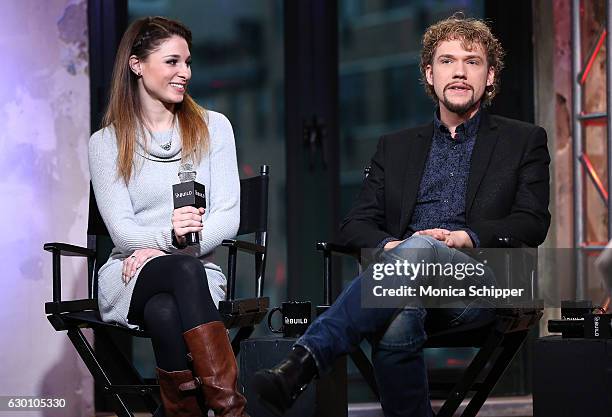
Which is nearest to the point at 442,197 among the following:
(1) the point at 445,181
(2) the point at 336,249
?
(1) the point at 445,181

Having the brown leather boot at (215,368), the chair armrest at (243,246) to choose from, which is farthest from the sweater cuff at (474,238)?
the brown leather boot at (215,368)

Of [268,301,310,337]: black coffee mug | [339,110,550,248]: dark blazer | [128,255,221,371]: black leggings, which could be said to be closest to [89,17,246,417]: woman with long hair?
[128,255,221,371]: black leggings

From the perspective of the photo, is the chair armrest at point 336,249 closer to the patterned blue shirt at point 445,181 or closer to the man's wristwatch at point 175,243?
the patterned blue shirt at point 445,181

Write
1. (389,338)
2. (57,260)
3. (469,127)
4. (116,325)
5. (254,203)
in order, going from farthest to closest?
(254,203), (469,127), (57,260), (116,325), (389,338)

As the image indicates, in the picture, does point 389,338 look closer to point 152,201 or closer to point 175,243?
point 175,243

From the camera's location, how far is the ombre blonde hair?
3334mm

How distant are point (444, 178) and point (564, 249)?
148 centimetres

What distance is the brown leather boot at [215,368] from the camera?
2740 mm

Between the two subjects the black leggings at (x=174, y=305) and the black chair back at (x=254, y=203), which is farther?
the black chair back at (x=254, y=203)

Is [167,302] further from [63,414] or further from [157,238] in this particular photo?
[63,414]

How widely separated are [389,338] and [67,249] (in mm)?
1169

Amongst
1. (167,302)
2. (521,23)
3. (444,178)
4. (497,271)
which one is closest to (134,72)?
(167,302)

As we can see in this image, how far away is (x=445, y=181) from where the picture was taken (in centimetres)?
326

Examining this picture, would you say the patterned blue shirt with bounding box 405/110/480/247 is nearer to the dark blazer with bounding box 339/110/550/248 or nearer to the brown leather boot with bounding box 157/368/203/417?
the dark blazer with bounding box 339/110/550/248
